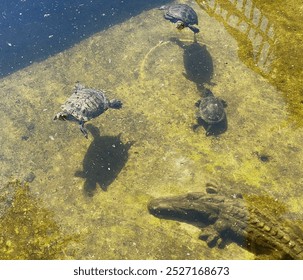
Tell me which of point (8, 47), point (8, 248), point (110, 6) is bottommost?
point (8, 248)

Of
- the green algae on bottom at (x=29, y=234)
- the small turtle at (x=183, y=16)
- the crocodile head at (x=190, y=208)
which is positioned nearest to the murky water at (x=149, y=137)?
the green algae on bottom at (x=29, y=234)

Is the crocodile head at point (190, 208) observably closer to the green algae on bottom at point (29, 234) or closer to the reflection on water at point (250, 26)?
the green algae on bottom at point (29, 234)

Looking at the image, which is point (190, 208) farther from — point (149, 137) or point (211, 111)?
point (211, 111)

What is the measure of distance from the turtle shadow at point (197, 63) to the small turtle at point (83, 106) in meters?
2.45

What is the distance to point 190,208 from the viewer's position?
6945 mm

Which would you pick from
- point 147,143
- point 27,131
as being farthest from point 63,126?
point 147,143

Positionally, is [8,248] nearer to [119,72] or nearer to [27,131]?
[27,131]

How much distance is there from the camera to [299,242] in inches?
244

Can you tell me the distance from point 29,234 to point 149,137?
11.6 feet

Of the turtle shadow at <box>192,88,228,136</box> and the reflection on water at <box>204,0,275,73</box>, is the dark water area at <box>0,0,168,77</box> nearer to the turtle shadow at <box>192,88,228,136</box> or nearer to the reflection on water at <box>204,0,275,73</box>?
the reflection on water at <box>204,0,275,73</box>

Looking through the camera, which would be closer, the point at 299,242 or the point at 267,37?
the point at 299,242

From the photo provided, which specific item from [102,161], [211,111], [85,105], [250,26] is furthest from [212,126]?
[250,26]

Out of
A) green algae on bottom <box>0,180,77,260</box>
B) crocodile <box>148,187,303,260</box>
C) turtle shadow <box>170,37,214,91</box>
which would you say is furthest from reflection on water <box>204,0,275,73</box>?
green algae on bottom <box>0,180,77,260</box>
